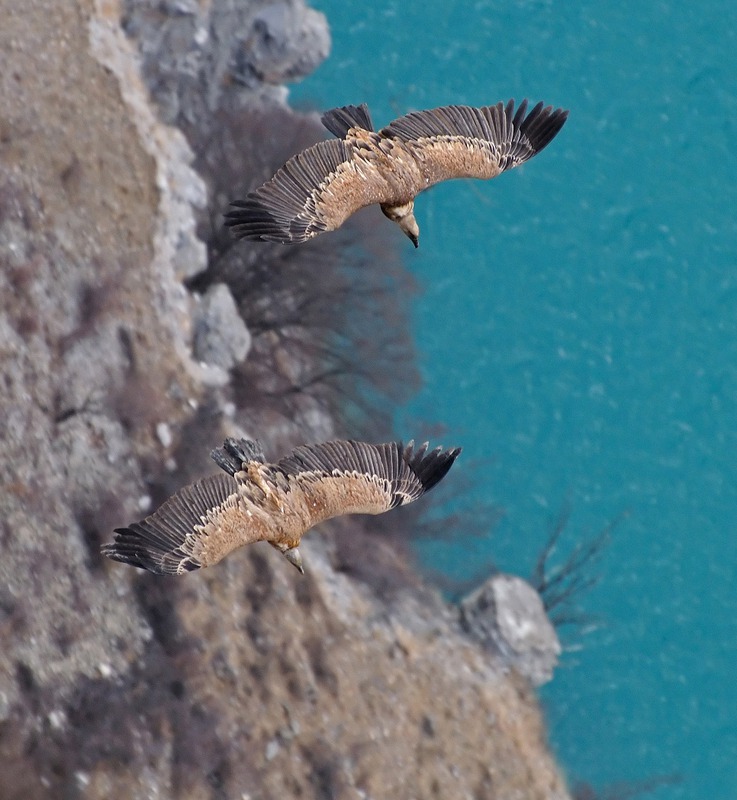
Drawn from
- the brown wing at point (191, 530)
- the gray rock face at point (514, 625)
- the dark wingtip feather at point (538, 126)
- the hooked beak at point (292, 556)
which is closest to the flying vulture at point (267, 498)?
the brown wing at point (191, 530)

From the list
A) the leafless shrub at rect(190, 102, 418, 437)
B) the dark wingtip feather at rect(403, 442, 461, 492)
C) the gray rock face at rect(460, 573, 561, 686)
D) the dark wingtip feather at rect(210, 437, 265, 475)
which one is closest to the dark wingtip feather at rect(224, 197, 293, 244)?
the dark wingtip feather at rect(210, 437, 265, 475)

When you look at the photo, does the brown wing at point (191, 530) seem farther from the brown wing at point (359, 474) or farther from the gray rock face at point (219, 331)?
the gray rock face at point (219, 331)

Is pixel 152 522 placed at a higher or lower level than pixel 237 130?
lower

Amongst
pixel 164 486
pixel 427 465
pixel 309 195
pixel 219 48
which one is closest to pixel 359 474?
pixel 427 465

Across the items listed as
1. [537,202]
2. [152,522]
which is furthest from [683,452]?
[152,522]

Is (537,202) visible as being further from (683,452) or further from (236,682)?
(236,682)

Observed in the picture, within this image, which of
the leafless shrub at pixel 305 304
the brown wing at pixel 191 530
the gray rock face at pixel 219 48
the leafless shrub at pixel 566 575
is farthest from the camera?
the leafless shrub at pixel 566 575
